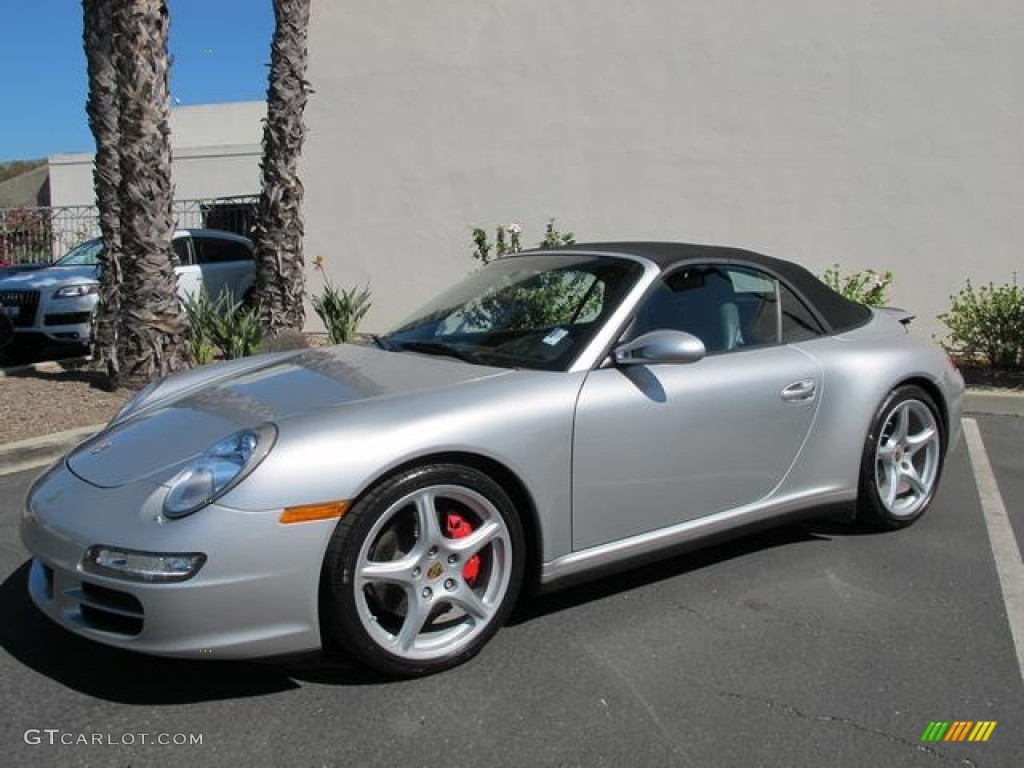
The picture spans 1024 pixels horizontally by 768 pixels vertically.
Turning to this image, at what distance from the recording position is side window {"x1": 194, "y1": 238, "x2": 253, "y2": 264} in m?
12.1

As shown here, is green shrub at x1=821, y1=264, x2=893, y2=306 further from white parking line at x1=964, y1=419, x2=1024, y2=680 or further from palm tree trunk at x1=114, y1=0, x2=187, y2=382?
palm tree trunk at x1=114, y1=0, x2=187, y2=382

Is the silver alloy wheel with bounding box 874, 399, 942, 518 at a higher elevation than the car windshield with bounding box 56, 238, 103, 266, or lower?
lower

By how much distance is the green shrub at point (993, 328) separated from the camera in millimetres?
8516

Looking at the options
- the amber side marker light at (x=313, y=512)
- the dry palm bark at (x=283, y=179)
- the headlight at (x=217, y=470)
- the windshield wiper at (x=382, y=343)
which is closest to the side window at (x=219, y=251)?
the dry palm bark at (x=283, y=179)

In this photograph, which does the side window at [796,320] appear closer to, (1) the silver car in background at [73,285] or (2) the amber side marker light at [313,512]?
(2) the amber side marker light at [313,512]

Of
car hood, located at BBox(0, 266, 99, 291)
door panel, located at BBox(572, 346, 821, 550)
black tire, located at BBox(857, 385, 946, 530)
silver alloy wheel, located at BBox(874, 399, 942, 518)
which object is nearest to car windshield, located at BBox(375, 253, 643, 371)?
door panel, located at BBox(572, 346, 821, 550)

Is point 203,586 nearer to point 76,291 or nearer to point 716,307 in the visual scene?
point 716,307

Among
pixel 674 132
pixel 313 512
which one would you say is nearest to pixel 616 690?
pixel 313 512

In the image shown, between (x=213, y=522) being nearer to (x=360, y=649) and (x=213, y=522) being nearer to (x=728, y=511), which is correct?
(x=360, y=649)

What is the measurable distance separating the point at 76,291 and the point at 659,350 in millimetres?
9193

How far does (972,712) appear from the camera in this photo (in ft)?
9.48

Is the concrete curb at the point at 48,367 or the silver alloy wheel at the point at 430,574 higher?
the silver alloy wheel at the point at 430,574

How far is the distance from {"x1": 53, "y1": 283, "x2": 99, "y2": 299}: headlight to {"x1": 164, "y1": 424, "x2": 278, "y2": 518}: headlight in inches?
339

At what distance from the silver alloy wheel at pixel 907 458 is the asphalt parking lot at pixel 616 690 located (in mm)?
624
